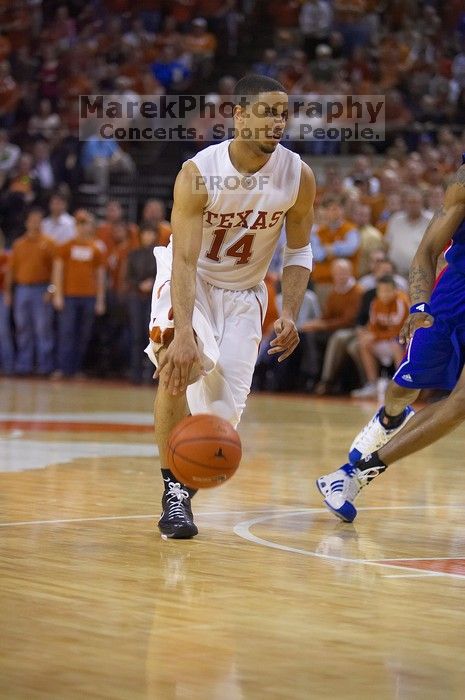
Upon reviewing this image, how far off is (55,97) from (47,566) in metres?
18.1

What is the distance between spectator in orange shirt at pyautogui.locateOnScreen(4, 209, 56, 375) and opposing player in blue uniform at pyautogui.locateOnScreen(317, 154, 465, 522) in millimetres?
11731

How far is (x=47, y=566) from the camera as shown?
511 cm

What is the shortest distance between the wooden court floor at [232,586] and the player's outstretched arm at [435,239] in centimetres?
109

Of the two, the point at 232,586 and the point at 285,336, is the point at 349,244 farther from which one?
the point at 232,586

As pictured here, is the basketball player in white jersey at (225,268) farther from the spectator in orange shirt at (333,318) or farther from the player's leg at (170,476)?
the spectator in orange shirt at (333,318)

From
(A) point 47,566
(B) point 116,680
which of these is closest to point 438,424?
(A) point 47,566

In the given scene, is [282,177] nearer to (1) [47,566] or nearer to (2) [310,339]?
(1) [47,566]

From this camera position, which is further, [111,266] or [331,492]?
[111,266]

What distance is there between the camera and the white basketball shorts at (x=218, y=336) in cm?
589

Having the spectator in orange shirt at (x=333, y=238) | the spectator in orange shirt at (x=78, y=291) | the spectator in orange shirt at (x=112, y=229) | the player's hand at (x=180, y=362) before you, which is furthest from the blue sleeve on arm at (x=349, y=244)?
the player's hand at (x=180, y=362)

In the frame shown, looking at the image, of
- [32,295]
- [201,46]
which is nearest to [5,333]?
[32,295]

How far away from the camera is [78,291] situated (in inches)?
694

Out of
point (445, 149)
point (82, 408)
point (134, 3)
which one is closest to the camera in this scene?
point (82, 408)

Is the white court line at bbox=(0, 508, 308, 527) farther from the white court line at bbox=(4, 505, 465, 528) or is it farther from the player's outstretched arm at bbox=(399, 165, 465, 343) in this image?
the player's outstretched arm at bbox=(399, 165, 465, 343)
